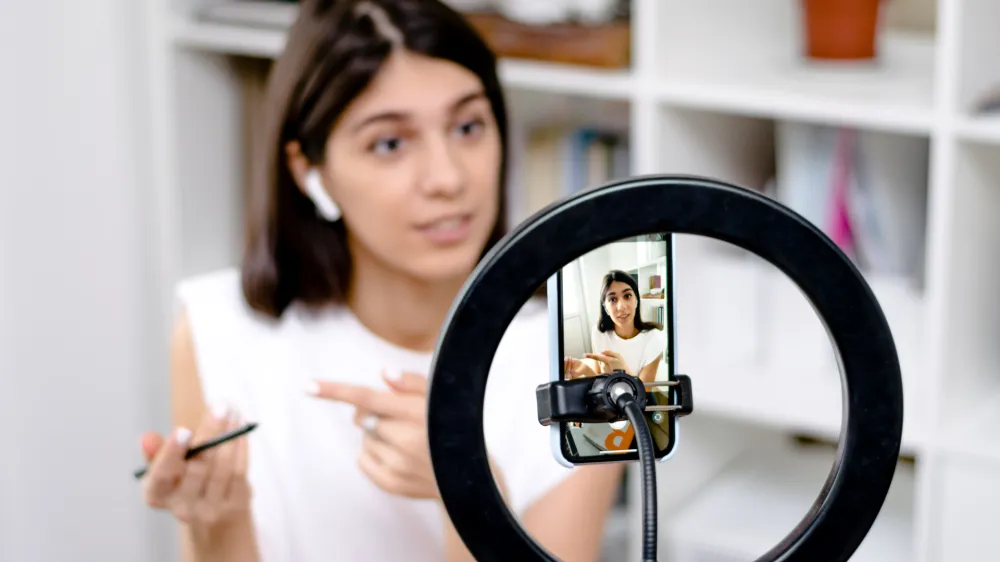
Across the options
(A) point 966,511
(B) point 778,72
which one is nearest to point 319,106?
(B) point 778,72

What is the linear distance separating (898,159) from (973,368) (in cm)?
25

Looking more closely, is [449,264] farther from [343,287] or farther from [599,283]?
[599,283]

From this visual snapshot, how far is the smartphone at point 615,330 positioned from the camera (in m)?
0.42

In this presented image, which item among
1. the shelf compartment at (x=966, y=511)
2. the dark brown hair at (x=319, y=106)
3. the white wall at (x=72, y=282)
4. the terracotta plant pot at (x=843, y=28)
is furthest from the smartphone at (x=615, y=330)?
the white wall at (x=72, y=282)

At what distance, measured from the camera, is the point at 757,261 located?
138 centimetres

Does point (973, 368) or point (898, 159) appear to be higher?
point (898, 159)

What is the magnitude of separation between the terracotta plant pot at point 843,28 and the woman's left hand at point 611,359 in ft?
3.33

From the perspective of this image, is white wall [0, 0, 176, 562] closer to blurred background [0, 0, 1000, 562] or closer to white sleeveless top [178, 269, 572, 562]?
blurred background [0, 0, 1000, 562]

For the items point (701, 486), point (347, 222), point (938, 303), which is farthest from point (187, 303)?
point (938, 303)

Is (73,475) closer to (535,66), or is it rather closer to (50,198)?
(50,198)

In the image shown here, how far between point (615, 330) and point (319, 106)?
2.74ft

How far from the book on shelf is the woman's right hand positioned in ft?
1.82

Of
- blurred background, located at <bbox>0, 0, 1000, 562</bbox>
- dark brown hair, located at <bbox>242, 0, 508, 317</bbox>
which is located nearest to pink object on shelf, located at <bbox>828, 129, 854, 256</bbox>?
blurred background, located at <bbox>0, 0, 1000, 562</bbox>

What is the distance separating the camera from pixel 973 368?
126cm
